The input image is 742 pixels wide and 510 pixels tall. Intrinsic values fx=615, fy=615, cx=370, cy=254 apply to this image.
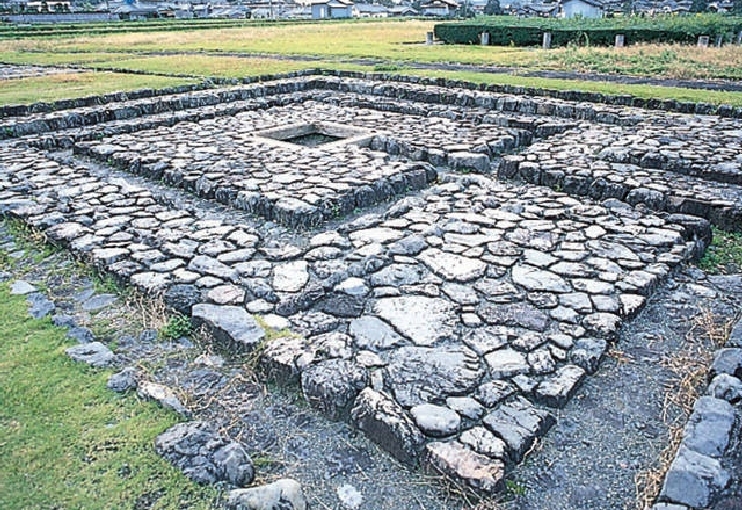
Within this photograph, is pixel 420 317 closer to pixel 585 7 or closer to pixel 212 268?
pixel 212 268

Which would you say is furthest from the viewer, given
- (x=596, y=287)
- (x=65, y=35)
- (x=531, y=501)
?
(x=65, y=35)

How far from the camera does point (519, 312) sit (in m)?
3.86

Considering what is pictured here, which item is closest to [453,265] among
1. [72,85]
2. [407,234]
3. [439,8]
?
[407,234]

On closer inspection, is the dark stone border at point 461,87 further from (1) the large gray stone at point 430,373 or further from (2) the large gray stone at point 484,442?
(2) the large gray stone at point 484,442

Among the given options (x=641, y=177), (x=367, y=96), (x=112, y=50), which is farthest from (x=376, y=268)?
(x=112, y=50)

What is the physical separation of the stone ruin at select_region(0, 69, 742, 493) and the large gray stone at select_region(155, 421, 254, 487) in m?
0.59

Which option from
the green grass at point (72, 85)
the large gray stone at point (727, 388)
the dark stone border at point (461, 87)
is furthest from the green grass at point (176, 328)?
the green grass at point (72, 85)

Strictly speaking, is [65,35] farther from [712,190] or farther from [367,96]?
[712,190]

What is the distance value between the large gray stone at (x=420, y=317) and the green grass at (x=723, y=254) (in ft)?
7.95

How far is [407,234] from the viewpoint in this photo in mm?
5105

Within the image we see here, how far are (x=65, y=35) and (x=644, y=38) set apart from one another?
26793 mm

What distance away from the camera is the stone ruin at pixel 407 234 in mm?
3166

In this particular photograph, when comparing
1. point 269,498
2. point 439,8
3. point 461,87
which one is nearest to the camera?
point 269,498

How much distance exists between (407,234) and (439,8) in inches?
2578
